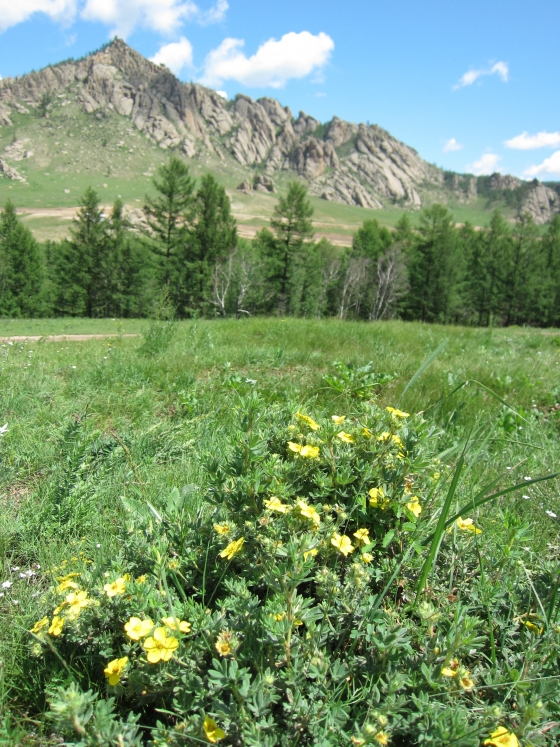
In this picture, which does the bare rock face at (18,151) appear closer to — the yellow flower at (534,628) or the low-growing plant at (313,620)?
the low-growing plant at (313,620)

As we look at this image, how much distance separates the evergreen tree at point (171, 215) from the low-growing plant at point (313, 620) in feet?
123

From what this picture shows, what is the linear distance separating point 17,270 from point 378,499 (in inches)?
2216

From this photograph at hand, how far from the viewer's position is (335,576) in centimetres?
130

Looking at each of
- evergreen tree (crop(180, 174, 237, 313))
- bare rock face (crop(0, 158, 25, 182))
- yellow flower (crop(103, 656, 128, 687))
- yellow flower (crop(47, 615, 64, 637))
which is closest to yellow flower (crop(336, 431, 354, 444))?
yellow flower (crop(103, 656, 128, 687))

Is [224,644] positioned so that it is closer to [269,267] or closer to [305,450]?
[305,450]

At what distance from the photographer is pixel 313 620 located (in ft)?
3.92

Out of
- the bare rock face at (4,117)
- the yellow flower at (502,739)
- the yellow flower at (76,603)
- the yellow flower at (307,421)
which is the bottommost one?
the yellow flower at (502,739)

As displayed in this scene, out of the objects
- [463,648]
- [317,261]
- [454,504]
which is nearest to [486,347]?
[454,504]

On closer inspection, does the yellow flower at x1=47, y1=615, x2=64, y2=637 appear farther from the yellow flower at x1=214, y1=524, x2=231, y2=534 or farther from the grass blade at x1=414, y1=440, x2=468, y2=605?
the grass blade at x1=414, y1=440, x2=468, y2=605

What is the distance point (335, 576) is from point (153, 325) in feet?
18.3

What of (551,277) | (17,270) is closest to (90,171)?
(17,270)

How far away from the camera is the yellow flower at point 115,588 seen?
4.26ft

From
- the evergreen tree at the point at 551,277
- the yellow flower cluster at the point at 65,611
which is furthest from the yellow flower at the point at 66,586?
the evergreen tree at the point at 551,277

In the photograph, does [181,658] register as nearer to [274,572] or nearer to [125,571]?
[274,572]
